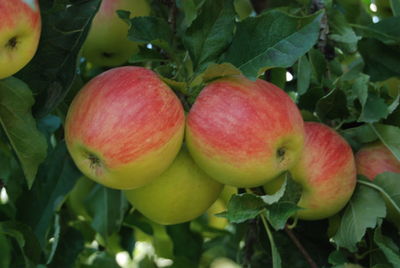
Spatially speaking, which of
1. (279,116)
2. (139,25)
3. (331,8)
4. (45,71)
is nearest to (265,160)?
(279,116)

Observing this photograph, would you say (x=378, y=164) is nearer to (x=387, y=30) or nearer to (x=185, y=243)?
(x=387, y=30)

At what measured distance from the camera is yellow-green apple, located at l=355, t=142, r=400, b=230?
155cm

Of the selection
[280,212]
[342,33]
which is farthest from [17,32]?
[342,33]

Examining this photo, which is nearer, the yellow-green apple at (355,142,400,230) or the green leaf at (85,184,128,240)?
the yellow-green apple at (355,142,400,230)

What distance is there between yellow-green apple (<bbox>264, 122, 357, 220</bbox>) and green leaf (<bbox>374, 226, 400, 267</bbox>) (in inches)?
3.9

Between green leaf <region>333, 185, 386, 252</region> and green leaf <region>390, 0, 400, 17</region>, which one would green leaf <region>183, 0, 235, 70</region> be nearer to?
green leaf <region>333, 185, 386, 252</region>

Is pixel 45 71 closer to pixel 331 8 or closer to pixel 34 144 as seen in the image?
pixel 34 144

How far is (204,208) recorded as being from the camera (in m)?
1.44

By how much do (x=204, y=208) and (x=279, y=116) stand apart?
0.29 meters

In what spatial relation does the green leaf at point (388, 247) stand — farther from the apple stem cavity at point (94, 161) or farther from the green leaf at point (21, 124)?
the green leaf at point (21, 124)

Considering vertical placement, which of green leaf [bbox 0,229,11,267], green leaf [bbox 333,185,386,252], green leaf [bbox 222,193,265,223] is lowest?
green leaf [bbox 0,229,11,267]

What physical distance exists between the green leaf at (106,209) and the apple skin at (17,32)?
2.47 ft

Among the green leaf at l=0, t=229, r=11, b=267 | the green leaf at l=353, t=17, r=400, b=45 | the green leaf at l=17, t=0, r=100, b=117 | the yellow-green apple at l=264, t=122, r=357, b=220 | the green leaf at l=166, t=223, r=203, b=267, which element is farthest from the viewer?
the green leaf at l=166, t=223, r=203, b=267

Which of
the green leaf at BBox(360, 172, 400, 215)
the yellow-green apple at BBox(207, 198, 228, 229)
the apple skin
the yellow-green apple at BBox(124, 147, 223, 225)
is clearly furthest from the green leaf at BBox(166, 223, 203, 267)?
the apple skin
